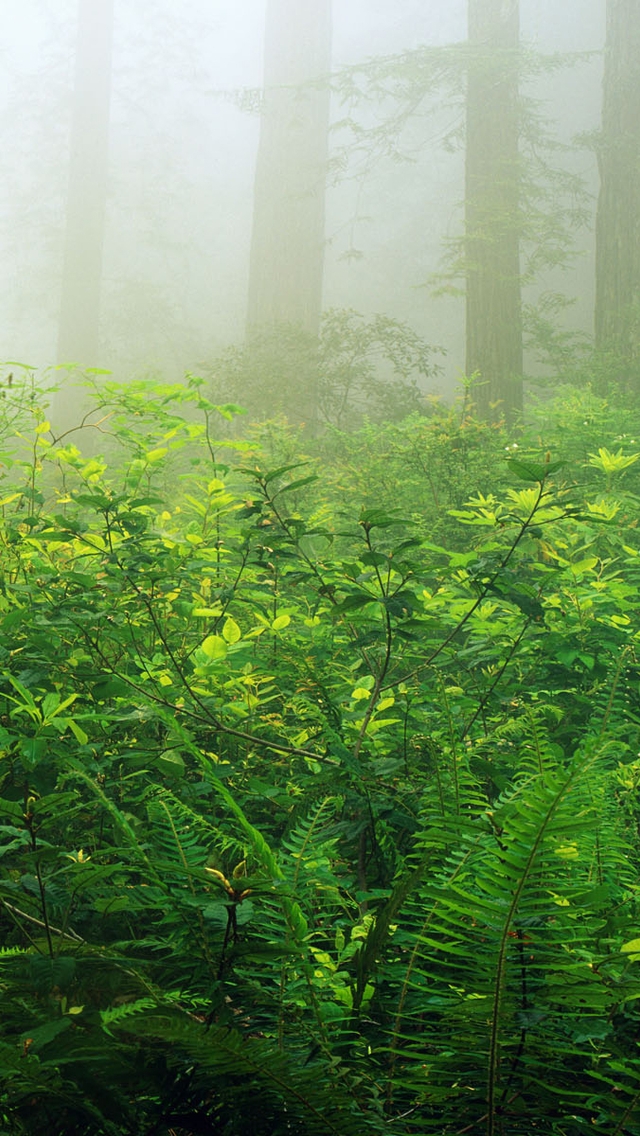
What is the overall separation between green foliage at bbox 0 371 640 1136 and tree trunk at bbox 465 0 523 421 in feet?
21.6

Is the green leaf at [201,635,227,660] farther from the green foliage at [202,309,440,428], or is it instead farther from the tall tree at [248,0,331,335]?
the tall tree at [248,0,331,335]

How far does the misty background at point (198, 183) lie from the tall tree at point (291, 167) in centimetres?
496

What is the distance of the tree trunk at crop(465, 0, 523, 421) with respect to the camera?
955cm

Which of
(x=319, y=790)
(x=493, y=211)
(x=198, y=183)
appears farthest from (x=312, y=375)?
(x=198, y=183)

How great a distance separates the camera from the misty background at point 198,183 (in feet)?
57.6

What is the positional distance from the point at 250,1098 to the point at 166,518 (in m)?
2.24

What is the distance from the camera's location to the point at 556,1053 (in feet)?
2.98

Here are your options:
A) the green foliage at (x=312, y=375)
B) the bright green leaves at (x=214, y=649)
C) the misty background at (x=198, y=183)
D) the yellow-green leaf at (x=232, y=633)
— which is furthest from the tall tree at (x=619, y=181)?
the bright green leaves at (x=214, y=649)

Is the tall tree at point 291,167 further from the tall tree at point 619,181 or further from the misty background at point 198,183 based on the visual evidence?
the misty background at point 198,183

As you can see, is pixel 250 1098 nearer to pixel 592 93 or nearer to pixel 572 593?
pixel 572 593

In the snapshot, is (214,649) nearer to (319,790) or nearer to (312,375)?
(319,790)

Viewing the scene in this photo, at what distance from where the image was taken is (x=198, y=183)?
744 inches

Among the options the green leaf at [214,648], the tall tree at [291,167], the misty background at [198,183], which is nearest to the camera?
the green leaf at [214,648]

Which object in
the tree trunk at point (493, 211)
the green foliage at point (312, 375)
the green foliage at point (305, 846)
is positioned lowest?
the green foliage at point (305, 846)
